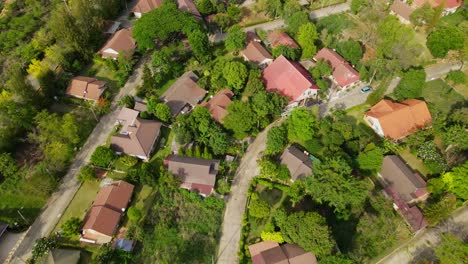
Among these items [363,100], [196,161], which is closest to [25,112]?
[196,161]

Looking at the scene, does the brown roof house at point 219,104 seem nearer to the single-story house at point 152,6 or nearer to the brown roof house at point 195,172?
the brown roof house at point 195,172

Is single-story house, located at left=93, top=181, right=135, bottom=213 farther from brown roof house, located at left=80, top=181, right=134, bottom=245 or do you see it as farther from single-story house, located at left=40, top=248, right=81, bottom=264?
single-story house, located at left=40, top=248, right=81, bottom=264

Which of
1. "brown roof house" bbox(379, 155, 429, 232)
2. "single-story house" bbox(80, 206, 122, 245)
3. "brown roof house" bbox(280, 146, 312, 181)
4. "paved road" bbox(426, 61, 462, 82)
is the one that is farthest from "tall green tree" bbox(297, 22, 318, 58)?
"single-story house" bbox(80, 206, 122, 245)

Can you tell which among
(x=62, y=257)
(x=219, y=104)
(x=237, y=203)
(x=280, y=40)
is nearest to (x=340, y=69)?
(x=280, y=40)

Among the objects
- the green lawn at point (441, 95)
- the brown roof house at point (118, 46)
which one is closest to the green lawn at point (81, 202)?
the brown roof house at point (118, 46)

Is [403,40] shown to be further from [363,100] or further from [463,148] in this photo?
[463,148]

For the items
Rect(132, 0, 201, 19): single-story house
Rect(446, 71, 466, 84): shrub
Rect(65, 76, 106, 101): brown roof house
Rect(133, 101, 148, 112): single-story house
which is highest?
Rect(132, 0, 201, 19): single-story house

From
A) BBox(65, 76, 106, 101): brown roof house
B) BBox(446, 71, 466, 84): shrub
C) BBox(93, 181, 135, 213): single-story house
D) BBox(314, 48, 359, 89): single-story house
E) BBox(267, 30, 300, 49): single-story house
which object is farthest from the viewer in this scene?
BBox(267, 30, 300, 49): single-story house
